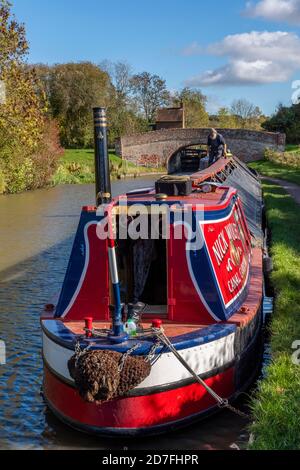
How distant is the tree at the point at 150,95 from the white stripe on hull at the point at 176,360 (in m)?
65.7

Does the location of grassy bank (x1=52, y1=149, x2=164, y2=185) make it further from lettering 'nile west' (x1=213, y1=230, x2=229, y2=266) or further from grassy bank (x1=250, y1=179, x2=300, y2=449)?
lettering 'nile west' (x1=213, y1=230, x2=229, y2=266)

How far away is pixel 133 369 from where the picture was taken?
17.0 feet

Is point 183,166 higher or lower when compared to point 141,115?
lower

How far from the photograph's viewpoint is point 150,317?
6594 mm

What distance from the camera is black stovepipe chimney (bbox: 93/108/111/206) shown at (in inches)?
271

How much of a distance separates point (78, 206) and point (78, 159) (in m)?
20.2

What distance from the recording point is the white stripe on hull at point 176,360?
17.7 feet

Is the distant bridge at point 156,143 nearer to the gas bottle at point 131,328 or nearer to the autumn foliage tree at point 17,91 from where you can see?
the autumn foliage tree at point 17,91

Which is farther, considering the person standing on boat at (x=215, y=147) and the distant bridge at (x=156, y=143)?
the distant bridge at (x=156, y=143)

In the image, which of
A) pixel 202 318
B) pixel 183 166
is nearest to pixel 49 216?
pixel 183 166

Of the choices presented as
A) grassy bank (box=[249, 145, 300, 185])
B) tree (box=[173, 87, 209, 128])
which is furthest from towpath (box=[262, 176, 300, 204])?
tree (box=[173, 87, 209, 128])

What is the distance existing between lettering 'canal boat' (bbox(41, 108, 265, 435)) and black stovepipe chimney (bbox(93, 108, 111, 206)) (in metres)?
0.01

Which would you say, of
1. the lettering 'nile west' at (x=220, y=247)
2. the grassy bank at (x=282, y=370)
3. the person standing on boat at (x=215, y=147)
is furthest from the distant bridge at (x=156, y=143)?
the lettering 'nile west' at (x=220, y=247)

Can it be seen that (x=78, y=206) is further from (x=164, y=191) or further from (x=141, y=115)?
(x=141, y=115)
